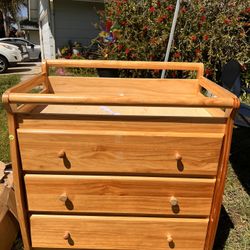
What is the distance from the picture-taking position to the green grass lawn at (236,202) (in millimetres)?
1930

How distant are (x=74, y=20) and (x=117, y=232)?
9.82m

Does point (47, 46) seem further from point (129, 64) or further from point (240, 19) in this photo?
point (129, 64)

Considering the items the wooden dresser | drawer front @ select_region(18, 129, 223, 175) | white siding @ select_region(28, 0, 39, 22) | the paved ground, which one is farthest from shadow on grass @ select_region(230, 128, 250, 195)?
white siding @ select_region(28, 0, 39, 22)

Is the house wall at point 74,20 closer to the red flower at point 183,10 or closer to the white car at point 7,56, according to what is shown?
the white car at point 7,56

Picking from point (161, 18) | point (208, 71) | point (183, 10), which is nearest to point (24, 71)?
point (161, 18)

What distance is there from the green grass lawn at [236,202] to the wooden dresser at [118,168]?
41cm

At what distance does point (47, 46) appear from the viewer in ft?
33.0

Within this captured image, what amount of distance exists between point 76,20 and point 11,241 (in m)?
9.63

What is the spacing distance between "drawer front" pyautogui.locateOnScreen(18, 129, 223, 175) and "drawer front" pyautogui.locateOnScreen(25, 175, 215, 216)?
0.18ft

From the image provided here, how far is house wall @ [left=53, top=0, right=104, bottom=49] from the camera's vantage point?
10.1 m

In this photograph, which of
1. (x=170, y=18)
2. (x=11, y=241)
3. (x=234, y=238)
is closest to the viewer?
(x=11, y=241)

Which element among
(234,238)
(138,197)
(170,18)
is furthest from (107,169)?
(170,18)

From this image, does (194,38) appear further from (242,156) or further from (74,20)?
(74,20)

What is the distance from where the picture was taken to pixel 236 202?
2312mm
